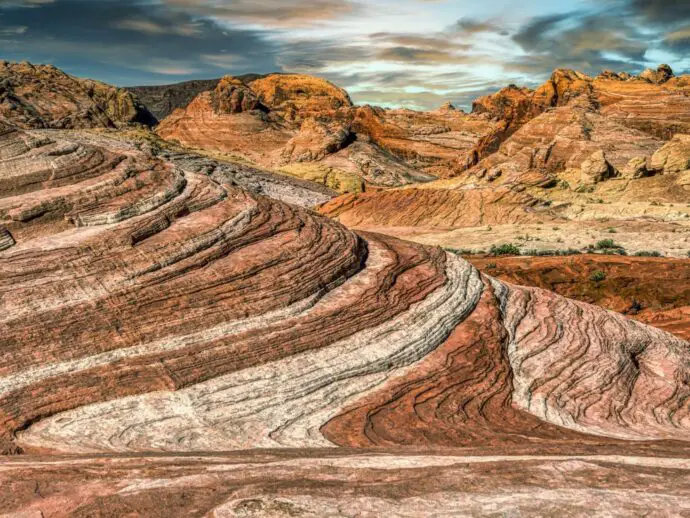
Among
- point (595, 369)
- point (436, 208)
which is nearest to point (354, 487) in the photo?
point (595, 369)

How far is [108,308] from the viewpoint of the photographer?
1377cm

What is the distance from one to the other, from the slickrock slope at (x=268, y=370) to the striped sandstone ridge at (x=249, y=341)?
0.18ft

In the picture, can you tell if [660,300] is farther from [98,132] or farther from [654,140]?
[98,132]

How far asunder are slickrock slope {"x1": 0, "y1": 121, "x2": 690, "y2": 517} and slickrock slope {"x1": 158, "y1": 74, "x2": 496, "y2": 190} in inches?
2374

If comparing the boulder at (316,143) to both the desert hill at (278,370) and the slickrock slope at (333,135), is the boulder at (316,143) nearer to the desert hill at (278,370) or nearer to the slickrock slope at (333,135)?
the slickrock slope at (333,135)

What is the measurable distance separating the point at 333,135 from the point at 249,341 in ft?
264

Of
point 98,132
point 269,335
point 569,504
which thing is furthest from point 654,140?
point 569,504

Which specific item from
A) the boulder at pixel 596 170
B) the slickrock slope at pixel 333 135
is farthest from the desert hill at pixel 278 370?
the slickrock slope at pixel 333 135

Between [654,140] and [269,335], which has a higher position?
[654,140]

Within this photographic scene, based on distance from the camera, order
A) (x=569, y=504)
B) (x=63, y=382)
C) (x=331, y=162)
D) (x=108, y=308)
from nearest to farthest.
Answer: (x=569, y=504)
(x=63, y=382)
(x=108, y=308)
(x=331, y=162)

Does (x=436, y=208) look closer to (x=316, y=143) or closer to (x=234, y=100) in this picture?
(x=316, y=143)

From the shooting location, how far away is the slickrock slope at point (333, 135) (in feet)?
295

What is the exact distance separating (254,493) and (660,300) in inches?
1224

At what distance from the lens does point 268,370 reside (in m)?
13.8
